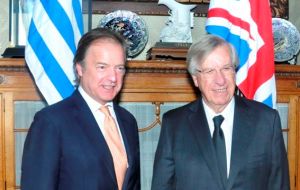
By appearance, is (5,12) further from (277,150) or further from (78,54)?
(277,150)

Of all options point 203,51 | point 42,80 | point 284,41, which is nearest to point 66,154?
point 203,51

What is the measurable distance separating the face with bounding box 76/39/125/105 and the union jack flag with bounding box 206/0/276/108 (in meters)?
0.91

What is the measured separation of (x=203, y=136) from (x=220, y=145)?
76 millimetres

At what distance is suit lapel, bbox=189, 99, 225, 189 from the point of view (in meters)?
1.75

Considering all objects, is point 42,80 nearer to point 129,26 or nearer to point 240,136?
point 129,26

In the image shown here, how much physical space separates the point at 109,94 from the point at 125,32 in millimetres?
1198

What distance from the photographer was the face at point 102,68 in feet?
5.48

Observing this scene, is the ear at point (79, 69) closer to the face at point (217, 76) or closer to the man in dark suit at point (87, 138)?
the man in dark suit at point (87, 138)

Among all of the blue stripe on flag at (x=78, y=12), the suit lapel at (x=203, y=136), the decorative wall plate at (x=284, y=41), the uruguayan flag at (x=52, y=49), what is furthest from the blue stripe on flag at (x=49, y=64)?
the decorative wall plate at (x=284, y=41)

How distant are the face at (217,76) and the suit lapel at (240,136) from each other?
0.09 metres

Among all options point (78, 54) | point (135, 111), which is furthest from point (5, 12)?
point (78, 54)

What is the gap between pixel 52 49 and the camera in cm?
232

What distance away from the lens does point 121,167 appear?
171 cm

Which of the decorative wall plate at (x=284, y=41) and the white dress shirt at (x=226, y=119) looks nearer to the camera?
the white dress shirt at (x=226, y=119)
